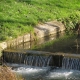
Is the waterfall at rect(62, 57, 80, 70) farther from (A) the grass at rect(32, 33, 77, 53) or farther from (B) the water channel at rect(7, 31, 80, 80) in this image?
(A) the grass at rect(32, 33, 77, 53)

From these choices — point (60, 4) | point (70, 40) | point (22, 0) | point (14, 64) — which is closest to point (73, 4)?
point (60, 4)

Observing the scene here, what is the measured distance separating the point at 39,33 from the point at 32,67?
5.25 meters

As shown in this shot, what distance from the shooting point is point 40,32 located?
22.9 m

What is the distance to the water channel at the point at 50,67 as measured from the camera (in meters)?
16.2

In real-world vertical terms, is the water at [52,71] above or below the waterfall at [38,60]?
below

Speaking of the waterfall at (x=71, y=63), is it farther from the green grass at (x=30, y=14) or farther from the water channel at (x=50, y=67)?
the green grass at (x=30, y=14)

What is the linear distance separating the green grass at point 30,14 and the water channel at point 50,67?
3.81 ft

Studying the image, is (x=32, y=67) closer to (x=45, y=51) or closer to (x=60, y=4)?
(x=45, y=51)

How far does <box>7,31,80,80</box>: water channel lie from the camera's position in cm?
1623

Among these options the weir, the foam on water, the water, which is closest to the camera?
the foam on water

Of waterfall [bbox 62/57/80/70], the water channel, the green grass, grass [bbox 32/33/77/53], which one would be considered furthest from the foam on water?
the green grass

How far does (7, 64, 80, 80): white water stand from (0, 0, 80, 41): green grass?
331cm

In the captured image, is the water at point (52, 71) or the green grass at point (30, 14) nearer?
the water at point (52, 71)

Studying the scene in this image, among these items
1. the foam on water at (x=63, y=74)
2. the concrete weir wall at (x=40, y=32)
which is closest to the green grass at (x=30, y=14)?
the concrete weir wall at (x=40, y=32)
